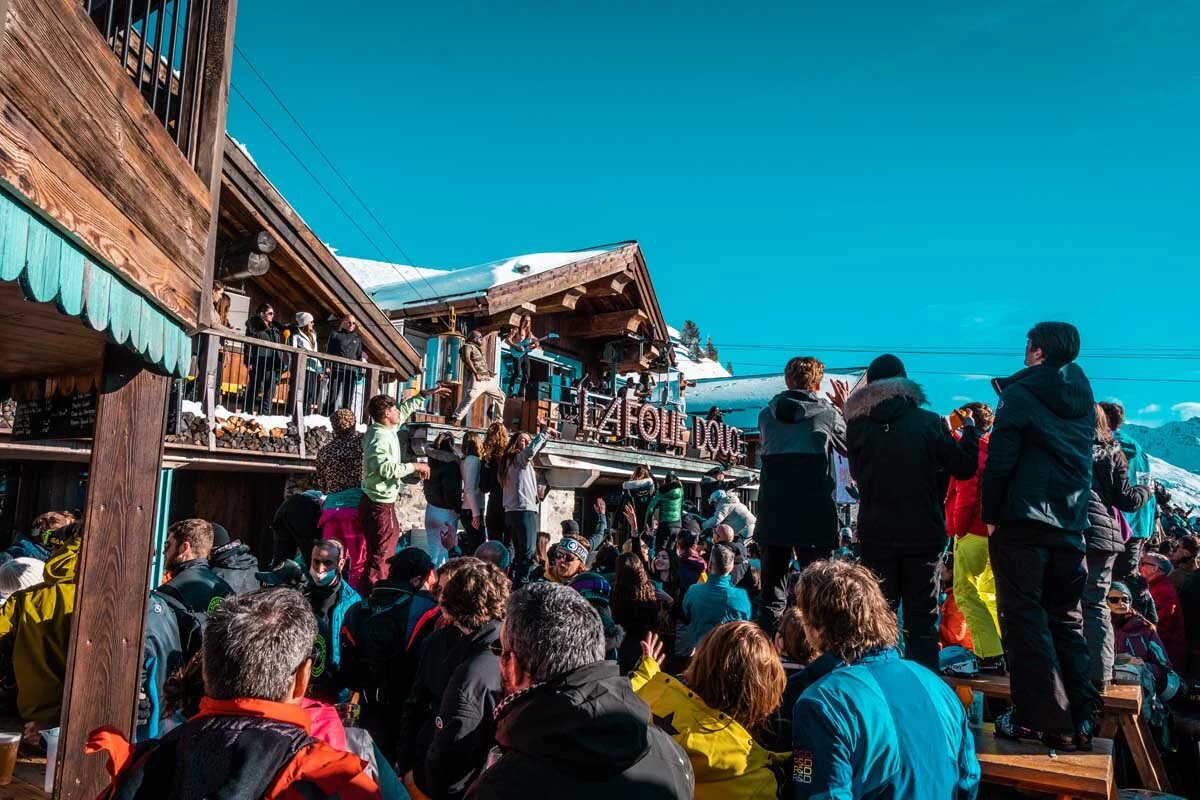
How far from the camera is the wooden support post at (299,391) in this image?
10.2 meters

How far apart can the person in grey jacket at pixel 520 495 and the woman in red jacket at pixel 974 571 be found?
390 cm

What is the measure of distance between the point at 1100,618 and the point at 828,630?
234 centimetres

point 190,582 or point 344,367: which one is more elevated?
point 344,367

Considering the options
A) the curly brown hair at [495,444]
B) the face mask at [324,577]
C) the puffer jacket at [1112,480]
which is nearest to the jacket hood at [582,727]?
the face mask at [324,577]

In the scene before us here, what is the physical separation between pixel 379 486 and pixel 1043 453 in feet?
15.5

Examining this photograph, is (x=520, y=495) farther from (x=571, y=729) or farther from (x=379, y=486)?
(x=571, y=729)

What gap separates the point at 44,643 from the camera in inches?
152

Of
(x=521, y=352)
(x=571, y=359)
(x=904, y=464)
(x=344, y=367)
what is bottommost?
(x=904, y=464)

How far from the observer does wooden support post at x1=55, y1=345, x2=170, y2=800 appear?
9.91 feet

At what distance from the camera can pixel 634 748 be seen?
6.37ft

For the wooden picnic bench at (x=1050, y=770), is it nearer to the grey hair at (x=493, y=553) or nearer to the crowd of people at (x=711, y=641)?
the crowd of people at (x=711, y=641)

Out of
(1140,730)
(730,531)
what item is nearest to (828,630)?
(1140,730)

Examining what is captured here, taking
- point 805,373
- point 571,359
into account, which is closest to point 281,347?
point 805,373

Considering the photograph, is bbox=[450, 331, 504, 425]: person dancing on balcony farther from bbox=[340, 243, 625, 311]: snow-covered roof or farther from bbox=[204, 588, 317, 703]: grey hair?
bbox=[204, 588, 317, 703]: grey hair
